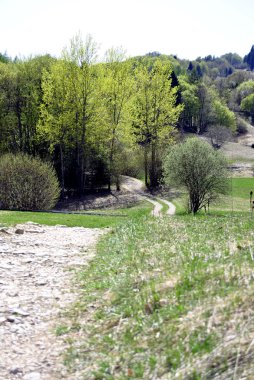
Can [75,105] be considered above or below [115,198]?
above

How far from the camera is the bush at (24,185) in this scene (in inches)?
1105

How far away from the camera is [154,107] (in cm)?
4428

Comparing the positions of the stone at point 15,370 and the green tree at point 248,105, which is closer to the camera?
the stone at point 15,370

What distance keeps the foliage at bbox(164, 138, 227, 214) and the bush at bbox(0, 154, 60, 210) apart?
9352mm

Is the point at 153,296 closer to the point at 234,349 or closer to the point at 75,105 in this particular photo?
the point at 234,349

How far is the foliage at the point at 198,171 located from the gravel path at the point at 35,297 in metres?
17.4

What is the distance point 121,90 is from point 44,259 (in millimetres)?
33195

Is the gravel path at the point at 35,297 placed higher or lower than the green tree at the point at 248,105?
lower

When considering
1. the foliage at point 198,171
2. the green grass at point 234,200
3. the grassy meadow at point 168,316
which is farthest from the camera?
the green grass at point 234,200

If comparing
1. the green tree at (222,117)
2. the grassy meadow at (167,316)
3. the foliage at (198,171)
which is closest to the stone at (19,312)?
the grassy meadow at (167,316)

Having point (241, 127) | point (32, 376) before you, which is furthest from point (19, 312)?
point (241, 127)

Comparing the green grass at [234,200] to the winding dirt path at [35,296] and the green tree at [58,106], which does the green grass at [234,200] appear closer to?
the green tree at [58,106]

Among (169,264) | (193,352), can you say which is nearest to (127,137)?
(169,264)

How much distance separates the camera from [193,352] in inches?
163
